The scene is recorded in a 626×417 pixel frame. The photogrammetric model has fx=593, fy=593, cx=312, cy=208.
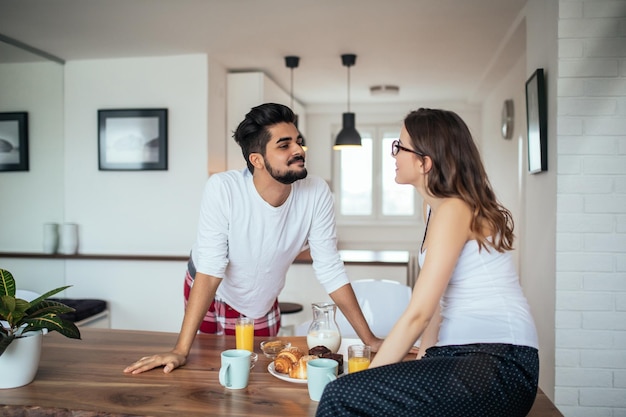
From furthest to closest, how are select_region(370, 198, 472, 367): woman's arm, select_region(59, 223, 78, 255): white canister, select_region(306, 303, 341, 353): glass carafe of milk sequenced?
select_region(59, 223, 78, 255): white canister, select_region(306, 303, 341, 353): glass carafe of milk, select_region(370, 198, 472, 367): woman's arm

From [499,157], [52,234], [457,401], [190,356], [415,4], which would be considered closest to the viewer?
[457,401]

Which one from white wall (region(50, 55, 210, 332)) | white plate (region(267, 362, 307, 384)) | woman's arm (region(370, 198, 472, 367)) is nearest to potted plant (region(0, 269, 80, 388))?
white plate (region(267, 362, 307, 384))

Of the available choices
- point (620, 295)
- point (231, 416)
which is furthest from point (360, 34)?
point (231, 416)

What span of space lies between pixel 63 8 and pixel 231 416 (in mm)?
2973

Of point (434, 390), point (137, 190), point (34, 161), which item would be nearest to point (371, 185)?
point (137, 190)

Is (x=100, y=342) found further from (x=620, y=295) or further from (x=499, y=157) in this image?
(x=499, y=157)

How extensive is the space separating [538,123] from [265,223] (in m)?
1.54

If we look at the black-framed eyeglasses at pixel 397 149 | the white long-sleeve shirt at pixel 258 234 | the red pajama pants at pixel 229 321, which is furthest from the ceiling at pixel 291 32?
the black-framed eyeglasses at pixel 397 149

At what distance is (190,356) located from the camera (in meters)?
1.75

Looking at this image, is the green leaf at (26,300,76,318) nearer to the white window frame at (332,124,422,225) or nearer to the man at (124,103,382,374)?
the man at (124,103,382,374)

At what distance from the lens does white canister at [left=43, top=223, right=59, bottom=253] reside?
4.43 m

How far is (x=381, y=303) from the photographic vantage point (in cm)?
245

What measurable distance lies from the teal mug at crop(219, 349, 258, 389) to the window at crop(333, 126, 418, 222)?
20.2ft

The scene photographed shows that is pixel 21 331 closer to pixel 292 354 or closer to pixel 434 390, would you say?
pixel 292 354
